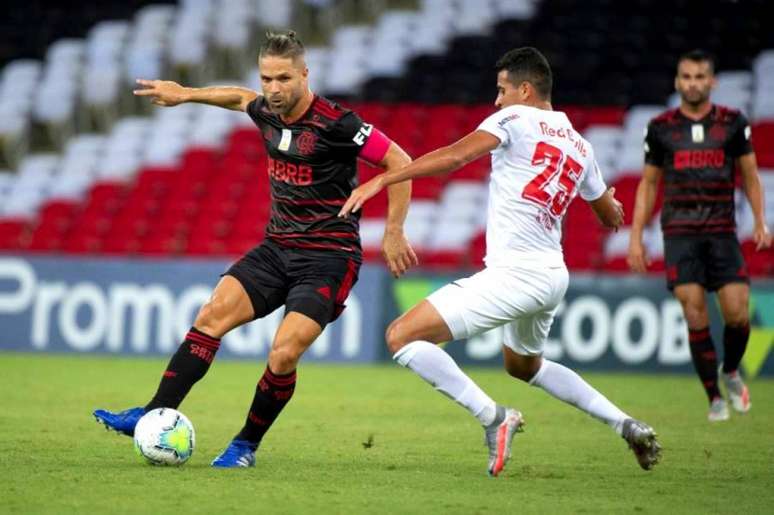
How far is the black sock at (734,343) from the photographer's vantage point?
35.0 feet

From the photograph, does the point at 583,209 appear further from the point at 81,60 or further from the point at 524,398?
the point at 81,60

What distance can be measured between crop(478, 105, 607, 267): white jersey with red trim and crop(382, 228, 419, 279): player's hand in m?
0.50

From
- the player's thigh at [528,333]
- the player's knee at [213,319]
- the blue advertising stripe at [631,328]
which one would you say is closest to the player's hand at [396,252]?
the player's thigh at [528,333]

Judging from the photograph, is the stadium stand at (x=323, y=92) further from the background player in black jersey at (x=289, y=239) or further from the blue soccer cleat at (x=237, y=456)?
the blue soccer cleat at (x=237, y=456)

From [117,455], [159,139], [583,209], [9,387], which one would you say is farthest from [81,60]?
[117,455]

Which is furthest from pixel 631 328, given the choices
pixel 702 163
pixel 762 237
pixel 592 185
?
pixel 592 185

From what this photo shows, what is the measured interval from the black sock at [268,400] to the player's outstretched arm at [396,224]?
820mm

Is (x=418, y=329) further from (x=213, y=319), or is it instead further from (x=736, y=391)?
(x=736, y=391)

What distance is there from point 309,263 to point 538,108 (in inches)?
58.2

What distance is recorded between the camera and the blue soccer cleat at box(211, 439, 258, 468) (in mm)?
7406

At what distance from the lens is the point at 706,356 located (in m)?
10.6

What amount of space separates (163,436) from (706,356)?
4.89 meters

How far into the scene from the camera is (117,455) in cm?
791

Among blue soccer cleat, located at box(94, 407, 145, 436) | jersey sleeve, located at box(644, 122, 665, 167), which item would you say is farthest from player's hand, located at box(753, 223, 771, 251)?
blue soccer cleat, located at box(94, 407, 145, 436)
